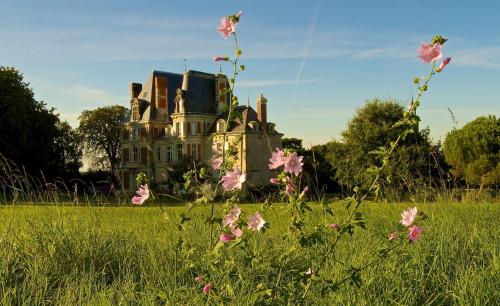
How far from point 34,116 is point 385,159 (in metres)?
42.2

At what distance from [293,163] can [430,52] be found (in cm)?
104

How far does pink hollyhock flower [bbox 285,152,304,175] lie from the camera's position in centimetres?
283

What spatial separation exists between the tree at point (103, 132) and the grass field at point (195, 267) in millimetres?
54413

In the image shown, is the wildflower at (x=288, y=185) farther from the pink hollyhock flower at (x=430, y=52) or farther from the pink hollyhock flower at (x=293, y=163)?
the pink hollyhock flower at (x=430, y=52)

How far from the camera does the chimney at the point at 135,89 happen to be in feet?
191

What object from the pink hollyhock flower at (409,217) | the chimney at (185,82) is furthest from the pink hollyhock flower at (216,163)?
the chimney at (185,82)

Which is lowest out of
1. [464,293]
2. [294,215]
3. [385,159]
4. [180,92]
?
[464,293]

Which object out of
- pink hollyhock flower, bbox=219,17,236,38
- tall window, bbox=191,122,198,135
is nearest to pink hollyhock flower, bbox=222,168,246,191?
pink hollyhock flower, bbox=219,17,236,38

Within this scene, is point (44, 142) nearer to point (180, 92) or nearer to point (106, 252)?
point (180, 92)

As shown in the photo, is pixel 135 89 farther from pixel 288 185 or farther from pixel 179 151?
pixel 288 185

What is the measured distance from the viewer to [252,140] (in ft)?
151

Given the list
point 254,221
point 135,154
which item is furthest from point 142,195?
point 135,154

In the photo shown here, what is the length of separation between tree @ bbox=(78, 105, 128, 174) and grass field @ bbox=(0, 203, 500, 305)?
54.4m

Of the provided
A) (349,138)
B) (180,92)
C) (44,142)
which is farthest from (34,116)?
(349,138)
